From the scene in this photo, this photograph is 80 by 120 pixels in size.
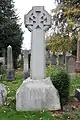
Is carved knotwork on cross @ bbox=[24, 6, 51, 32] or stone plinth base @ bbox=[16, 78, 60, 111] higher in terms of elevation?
carved knotwork on cross @ bbox=[24, 6, 51, 32]

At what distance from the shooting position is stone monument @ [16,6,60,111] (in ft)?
24.1

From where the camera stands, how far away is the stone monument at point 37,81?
7.36 meters

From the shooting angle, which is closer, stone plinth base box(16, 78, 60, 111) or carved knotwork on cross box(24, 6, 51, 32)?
stone plinth base box(16, 78, 60, 111)

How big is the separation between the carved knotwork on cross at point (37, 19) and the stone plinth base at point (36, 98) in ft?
5.50

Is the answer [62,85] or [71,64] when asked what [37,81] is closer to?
[62,85]

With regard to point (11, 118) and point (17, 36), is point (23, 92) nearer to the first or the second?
point (11, 118)

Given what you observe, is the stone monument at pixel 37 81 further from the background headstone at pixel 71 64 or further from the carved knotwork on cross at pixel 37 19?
the background headstone at pixel 71 64

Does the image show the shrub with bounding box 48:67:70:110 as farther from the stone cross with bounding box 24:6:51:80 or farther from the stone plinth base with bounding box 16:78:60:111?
the stone cross with bounding box 24:6:51:80

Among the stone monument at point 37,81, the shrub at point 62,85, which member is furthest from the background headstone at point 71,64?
the stone monument at point 37,81

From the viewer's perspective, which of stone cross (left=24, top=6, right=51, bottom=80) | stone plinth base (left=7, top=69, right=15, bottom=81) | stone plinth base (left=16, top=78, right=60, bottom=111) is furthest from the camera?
stone plinth base (left=7, top=69, right=15, bottom=81)

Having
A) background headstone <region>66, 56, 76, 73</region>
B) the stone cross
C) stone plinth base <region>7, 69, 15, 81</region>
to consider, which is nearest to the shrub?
the stone cross

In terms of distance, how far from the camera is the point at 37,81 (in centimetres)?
751

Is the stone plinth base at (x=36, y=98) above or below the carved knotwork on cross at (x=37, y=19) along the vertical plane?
below

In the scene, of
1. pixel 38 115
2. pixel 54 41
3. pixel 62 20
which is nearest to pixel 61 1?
pixel 62 20
